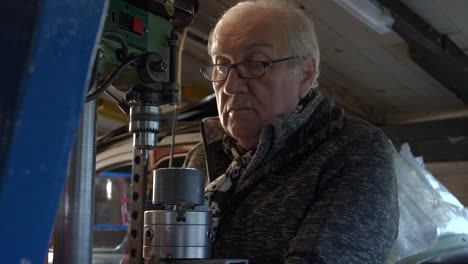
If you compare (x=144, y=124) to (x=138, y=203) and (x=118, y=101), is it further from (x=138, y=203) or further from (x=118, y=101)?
(x=138, y=203)

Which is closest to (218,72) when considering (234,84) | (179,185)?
(234,84)

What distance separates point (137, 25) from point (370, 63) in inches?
73.6

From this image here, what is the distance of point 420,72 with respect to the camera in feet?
8.83

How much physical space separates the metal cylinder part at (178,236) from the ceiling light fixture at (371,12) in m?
1.18

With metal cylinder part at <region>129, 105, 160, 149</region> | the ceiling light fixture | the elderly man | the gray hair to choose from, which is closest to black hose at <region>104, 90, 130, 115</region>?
metal cylinder part at <region>129, 105, 160, 149</region>

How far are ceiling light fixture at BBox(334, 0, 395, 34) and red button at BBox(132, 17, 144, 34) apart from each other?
1095 millimetres

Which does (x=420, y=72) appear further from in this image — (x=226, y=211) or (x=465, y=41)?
(x=226, y=211)

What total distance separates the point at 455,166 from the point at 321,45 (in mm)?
1100

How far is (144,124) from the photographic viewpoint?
939mm

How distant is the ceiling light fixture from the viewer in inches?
75.3

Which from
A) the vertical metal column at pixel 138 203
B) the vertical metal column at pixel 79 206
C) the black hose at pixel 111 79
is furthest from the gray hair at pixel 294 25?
the vertical metal column at pixel 79 206

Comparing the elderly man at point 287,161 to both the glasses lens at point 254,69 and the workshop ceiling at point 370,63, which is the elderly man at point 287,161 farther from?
the workshop ceiling at point 370,63

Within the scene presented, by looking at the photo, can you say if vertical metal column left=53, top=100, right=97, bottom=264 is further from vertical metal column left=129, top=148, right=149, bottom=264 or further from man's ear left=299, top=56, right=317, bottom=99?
man's ear left=299, top=56, right=317, bottom=99

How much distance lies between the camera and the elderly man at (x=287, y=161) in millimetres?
1084
